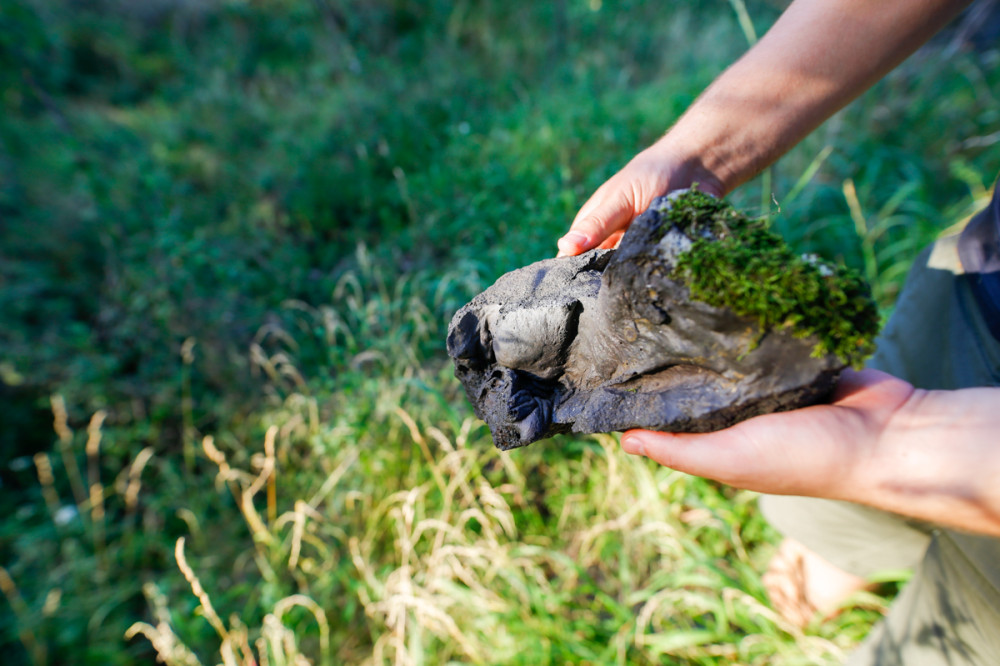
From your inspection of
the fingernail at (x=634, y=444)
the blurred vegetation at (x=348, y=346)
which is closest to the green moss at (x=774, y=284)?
the fingernail at (x=634, y=444)

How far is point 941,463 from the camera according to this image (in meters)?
0.97

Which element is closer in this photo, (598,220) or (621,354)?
(621,354)

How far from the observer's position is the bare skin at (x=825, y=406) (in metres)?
0.97

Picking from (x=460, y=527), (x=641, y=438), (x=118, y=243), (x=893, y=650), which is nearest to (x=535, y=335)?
(x=641, y=438)

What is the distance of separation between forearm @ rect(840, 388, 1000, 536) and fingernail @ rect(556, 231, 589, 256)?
1.03 metres

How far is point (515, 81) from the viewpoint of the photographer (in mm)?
5367

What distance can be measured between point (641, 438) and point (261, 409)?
267 centimetres

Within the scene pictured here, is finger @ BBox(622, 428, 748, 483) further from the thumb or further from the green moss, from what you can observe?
the thumb

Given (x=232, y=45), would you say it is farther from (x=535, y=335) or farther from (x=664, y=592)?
(x=664, y=592)

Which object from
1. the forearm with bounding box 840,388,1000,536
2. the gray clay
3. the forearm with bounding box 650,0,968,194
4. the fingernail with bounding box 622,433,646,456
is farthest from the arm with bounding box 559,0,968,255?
the forearm with bounding box 840,388,1000,536

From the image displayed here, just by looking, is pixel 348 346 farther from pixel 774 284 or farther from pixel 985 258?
pixel 985 258

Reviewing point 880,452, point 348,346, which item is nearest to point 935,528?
point 880,452

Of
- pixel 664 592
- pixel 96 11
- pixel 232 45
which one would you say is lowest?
pixel 664 592

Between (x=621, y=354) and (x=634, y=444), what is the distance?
0.28 metres
